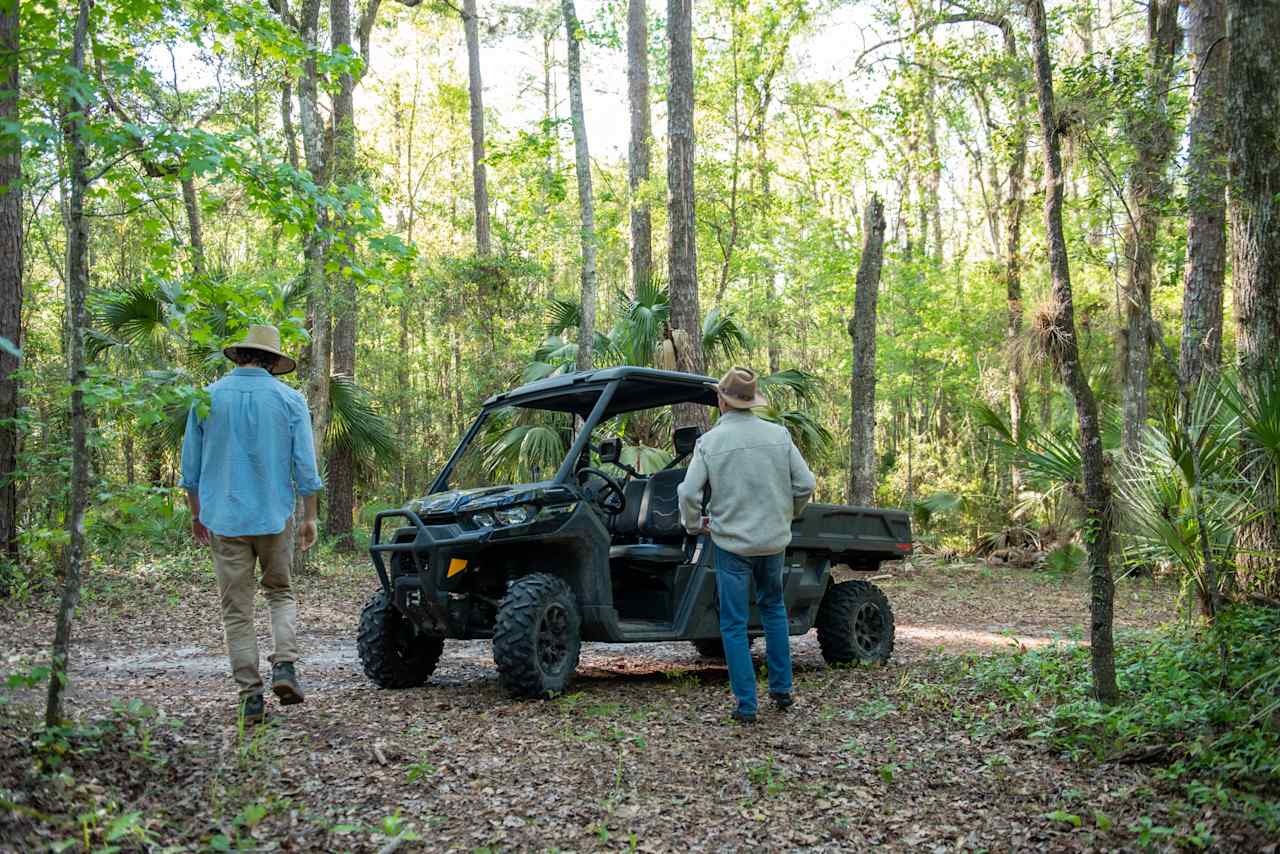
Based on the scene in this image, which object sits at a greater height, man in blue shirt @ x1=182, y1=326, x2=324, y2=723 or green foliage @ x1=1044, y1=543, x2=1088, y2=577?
man in blue shirt @ x1=182, y1=326, x2=324, y2=723

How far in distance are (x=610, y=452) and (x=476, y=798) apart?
3.14m

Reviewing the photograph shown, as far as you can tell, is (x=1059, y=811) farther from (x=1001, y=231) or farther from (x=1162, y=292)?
(x=1001, y=231)

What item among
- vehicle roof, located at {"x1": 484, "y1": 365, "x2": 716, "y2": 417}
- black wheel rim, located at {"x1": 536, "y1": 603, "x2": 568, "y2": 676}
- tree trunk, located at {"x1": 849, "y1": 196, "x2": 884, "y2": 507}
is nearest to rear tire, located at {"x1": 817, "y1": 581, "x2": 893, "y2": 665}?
vehicle roof, located at {"x1": 484, "y1": 365, "x2": 716, "y2": 417}

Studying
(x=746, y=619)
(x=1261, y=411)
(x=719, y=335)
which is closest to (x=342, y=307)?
(x=719, y=335)

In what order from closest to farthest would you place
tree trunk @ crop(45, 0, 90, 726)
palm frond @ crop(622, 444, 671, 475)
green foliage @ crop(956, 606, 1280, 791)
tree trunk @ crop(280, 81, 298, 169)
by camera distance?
tree trunk @ crop(45, 0, 90, 726)
green foliage @ crop(956, 606, 1280, 791)
palm frond @ crop(622, 444, 671, 475)
tree trunk @ crop(280, 81, 298, 169)

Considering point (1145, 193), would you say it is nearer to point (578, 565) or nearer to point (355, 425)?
point (578, 565)

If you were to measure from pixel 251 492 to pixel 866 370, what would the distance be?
12314 millimetres

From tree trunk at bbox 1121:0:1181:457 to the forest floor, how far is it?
2711 millimetres

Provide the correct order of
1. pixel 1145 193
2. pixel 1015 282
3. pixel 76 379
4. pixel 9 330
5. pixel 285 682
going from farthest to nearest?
pixel 1015 282 < pixel 9 330 < pixel 1145 193 < pixel 285 682 < pixel 76 379

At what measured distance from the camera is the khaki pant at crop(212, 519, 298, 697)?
16.5 ft

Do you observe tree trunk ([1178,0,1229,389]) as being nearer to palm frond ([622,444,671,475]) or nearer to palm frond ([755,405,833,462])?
palm frond ([755,405,833,462])

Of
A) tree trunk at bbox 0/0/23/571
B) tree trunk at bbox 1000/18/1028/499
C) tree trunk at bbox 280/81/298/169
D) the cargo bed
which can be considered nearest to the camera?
the cargo bed

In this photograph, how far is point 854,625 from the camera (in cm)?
729

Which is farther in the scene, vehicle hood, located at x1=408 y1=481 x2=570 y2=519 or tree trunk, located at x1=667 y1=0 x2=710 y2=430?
tree trunk, located at x1=667 y1=0 x2=710 y2=430
